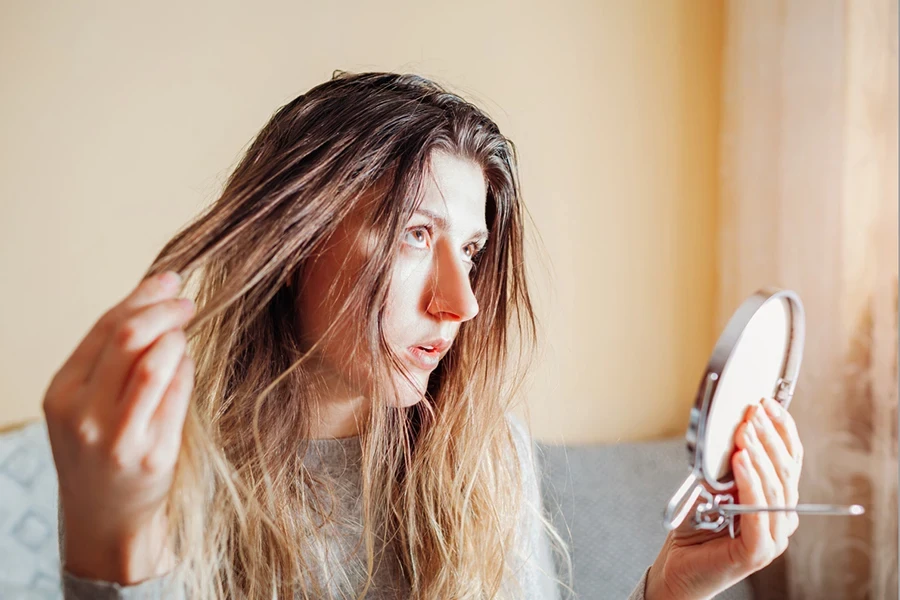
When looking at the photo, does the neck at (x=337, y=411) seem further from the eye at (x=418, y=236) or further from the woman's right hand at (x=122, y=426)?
the woman's right hand at (x=122, y=426)

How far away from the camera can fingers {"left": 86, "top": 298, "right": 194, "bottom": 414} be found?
45 cm

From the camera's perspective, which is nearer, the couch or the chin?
the chin

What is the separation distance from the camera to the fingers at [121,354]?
1.49ft

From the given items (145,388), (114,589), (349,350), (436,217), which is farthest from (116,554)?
(436,217)

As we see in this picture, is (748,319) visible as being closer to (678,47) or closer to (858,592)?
(858,592)

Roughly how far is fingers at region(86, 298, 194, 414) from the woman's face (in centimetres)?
26

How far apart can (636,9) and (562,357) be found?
0.70 meters

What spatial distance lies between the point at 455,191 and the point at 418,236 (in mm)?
67

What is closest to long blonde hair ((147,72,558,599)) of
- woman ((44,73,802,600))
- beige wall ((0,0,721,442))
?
woman ((44,73,802,600))

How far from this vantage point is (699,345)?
1.41 meters

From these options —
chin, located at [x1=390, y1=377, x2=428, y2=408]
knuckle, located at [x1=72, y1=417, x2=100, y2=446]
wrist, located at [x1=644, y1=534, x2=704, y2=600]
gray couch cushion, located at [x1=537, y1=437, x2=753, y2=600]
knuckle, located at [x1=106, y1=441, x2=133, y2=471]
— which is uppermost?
knuckle, located at [x1=72, y1=417, x2=100, y2=446]

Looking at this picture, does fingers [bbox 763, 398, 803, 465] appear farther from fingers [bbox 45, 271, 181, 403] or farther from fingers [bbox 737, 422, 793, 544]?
fingers [bbox 45, 271, 181, 403]

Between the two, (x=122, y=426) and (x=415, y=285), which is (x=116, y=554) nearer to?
(x=122, y=426)

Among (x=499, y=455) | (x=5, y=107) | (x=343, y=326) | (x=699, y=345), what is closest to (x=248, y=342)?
(x=343, y=326)
